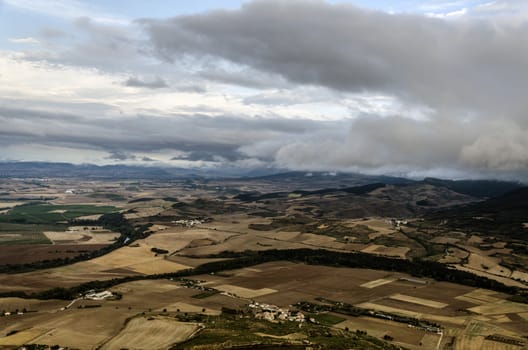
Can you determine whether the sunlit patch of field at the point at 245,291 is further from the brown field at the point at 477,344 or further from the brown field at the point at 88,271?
the brown field at the point at 477,344

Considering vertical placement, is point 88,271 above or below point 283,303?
above

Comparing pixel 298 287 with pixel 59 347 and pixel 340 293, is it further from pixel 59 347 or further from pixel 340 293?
pixel 59 347

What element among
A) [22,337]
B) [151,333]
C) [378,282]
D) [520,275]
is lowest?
[520,275]

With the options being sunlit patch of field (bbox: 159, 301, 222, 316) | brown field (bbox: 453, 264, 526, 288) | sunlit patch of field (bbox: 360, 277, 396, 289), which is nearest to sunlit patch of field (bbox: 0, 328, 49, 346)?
sunlit patch of field (bbox: 159, 301, 222, 316)

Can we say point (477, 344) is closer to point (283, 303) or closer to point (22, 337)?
point (283, 303)

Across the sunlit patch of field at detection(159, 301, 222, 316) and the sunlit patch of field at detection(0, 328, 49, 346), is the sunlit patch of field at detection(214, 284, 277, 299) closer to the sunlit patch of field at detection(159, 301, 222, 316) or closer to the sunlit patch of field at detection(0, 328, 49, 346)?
the sunlit patch of field at detection(159, 301, 222, 316)

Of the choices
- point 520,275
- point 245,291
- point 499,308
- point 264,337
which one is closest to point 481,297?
point 499,308

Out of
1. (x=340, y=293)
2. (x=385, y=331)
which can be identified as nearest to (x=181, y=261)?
(x=340, y=293)

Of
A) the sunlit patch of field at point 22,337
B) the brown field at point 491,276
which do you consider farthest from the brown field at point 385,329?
the brown field at point 491,276
